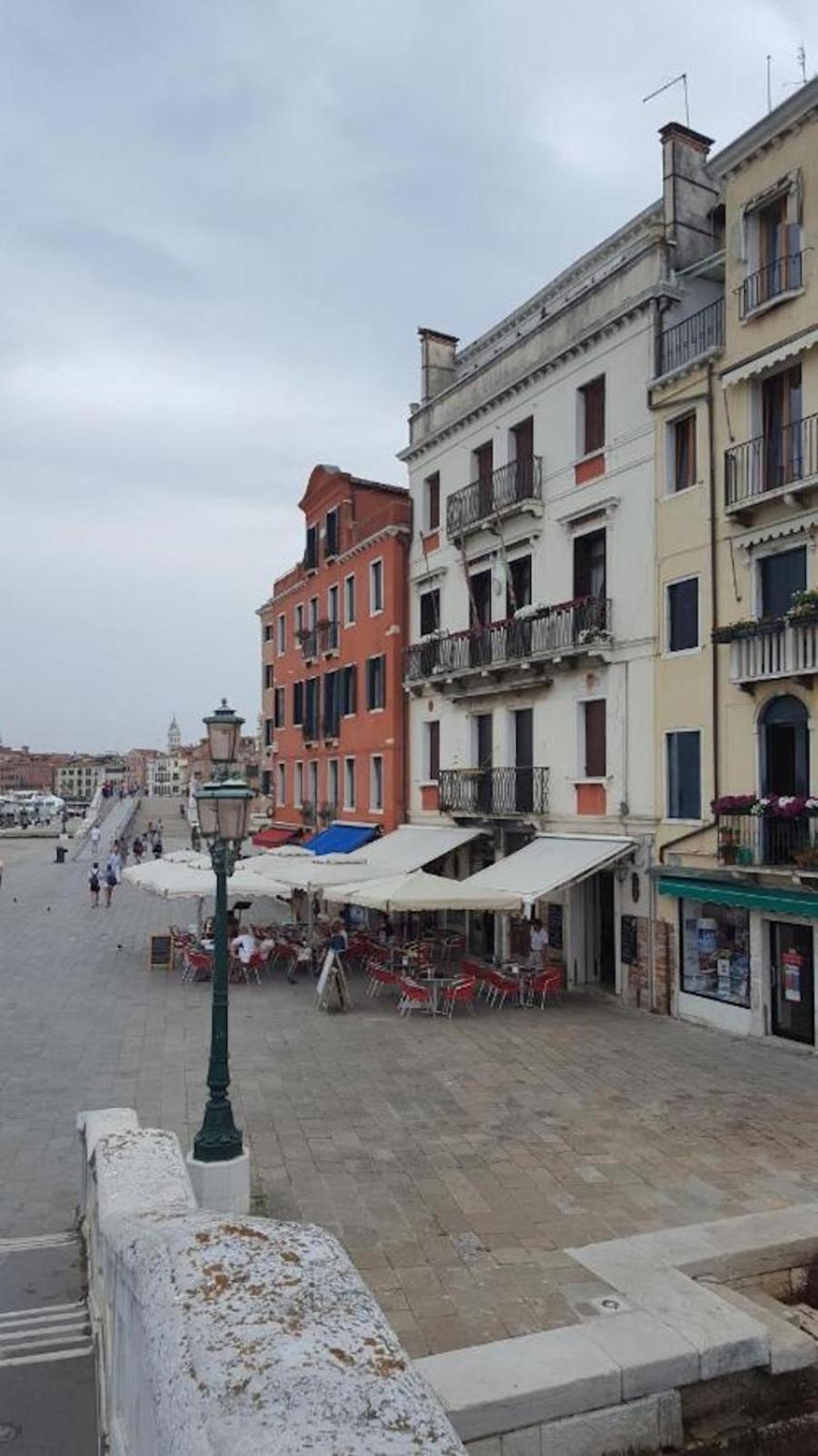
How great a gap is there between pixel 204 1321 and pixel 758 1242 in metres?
6.39

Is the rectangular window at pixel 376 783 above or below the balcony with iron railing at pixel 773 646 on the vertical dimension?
below

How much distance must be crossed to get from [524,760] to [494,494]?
20.2 feet

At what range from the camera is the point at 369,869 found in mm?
22500

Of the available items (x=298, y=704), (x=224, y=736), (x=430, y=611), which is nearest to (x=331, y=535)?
(x=298, y=704)

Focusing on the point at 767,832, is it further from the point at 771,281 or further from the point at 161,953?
the point at 161,953

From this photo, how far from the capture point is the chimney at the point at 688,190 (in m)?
19.2

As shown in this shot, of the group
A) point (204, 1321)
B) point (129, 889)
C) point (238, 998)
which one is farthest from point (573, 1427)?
point (129, 889)

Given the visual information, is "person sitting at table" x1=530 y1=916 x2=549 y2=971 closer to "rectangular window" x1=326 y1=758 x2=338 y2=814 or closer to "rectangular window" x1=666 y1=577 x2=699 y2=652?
"rectangular window" x1=666 y1=577 x2=699 y2=652

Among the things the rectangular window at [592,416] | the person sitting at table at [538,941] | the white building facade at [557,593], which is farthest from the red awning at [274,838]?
the rectangular window at [592,416]

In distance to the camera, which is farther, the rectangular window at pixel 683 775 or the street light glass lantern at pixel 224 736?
the rectangular window at pixel 683 775

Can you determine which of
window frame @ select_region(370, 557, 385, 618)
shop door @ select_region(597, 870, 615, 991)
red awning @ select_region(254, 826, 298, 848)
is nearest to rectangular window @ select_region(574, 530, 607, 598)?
shop door @ select_region(597, 870, 615, 991)

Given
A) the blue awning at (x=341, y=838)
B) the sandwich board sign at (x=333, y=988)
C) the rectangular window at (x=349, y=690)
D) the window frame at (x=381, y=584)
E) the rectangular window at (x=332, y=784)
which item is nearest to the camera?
the sandwich board sign at (x=333, y=988)

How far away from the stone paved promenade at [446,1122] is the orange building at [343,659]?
10481 millimetres

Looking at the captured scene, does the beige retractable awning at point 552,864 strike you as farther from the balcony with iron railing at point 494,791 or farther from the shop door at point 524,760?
the shop door at point 524,760
